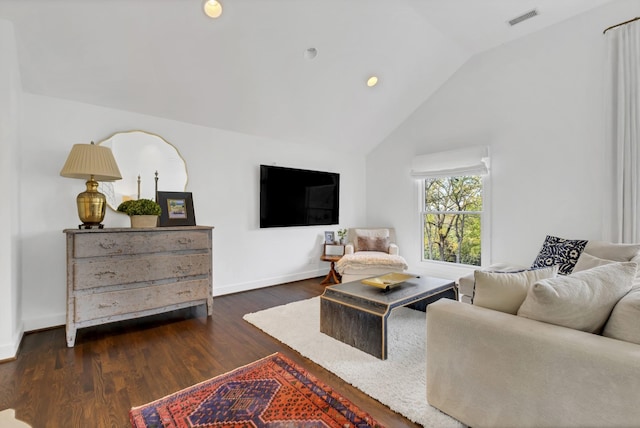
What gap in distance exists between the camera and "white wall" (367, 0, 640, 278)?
10.8ft

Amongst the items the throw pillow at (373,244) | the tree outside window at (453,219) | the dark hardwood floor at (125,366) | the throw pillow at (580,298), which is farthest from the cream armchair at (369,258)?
the throw pillow at (580,298)

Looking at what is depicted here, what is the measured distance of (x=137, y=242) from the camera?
2793mm

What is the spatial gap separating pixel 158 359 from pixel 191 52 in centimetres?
272

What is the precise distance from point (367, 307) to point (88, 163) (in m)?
2.58

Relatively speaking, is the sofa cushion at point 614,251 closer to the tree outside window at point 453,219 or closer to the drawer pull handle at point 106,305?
the tree outside window at point 453,219

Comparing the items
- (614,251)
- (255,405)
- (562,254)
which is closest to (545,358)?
(255,405)

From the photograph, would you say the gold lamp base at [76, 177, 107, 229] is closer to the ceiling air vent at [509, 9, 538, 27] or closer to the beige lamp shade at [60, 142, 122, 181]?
the beige lamp shade at [60, 142, 122, 181]

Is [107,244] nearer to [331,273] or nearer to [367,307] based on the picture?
[367,307]

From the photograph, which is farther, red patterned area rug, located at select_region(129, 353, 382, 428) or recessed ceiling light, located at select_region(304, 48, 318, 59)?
recessed ceiling light, located at select_region(304, 48, 318, 59)

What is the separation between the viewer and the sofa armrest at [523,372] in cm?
108

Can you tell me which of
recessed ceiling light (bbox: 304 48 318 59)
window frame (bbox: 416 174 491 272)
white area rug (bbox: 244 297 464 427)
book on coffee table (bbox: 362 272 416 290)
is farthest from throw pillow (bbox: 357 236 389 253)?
recessed ceiling light (bbox: 304 48 318 59)

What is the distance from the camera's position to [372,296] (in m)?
2.39

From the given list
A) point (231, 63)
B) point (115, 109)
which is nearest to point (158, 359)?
point (115, 109)

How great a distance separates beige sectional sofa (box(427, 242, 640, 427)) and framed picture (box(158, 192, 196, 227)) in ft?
8.96
